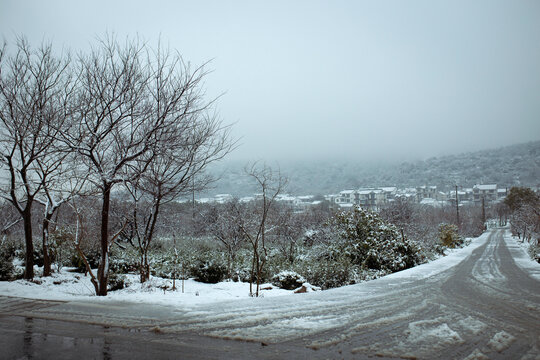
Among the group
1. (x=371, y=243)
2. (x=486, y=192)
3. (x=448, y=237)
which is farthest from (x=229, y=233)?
(x=486, y=192)

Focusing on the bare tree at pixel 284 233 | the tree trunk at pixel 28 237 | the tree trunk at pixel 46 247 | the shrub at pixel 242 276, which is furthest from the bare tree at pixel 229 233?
the tree trunk at pixel 28 237

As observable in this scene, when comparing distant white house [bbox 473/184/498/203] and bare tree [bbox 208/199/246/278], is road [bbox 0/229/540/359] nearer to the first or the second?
bare tree [bbox 208/199/246/278]

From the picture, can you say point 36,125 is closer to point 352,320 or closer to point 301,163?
Answer: point 352,320

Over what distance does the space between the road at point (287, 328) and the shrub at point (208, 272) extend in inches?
246

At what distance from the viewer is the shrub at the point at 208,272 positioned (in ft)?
40.1

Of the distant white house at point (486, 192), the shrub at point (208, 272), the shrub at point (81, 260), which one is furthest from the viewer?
the distant white house at point (486, 192)

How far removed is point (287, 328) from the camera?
435cm

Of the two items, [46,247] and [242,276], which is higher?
[46,247]

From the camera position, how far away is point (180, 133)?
7.43 m

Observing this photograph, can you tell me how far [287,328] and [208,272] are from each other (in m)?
8.36

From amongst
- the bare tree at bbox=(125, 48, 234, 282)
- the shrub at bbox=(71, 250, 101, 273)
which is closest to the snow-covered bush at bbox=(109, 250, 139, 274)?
the shrub at bbox=(71, 250, 101, 273)

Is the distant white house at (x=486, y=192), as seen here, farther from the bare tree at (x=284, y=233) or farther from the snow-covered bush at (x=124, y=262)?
the snow-covered bush at (x=124, y=262)

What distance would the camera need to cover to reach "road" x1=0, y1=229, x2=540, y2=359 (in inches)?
141

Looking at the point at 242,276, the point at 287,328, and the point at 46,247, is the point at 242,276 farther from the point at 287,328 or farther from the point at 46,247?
the point at 287,328
